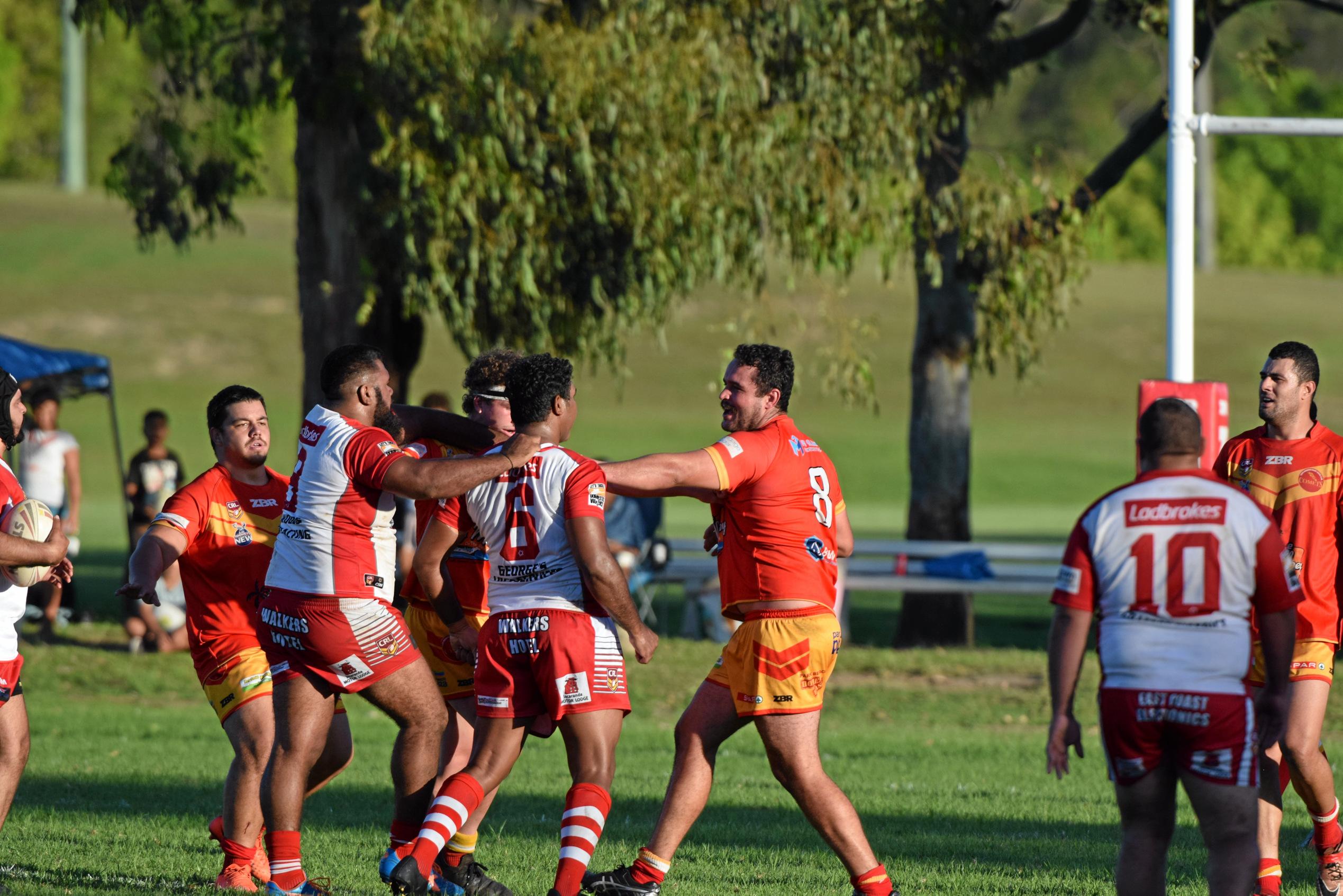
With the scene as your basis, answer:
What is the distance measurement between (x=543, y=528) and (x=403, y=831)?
1.52 m

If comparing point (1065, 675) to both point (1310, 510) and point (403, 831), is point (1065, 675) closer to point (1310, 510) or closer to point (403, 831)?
point (1310, 510)

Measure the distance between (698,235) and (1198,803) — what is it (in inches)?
408

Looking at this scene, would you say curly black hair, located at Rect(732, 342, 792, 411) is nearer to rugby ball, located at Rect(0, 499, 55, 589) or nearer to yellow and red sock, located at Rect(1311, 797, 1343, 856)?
rugby ball, located at Rect(0, 499, 55, 589)

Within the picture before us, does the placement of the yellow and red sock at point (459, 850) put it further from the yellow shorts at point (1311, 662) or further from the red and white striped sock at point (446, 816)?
the yellow shorts at point (1311, 662)

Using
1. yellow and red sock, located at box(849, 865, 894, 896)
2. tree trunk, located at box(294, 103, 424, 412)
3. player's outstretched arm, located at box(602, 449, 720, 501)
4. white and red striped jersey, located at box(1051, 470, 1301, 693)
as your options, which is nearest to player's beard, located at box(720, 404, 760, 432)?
player's outstretched arm, located at box(602, 449, 720, 501)

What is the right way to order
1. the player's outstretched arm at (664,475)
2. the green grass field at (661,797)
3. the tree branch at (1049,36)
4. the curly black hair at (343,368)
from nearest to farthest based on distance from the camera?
the player's outstretched arm at (664,475) → the curly black hair at (343,368) → the green grass field at (661,797) → the tree branch at (1049,36)

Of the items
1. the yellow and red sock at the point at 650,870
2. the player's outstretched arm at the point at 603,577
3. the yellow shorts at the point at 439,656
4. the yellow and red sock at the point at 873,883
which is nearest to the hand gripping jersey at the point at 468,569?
the yellow shorts at the point at 439,656

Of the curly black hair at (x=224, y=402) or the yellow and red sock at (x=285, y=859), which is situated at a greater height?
the curly black hair at (x=224, y=402)

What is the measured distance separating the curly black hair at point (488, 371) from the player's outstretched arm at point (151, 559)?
4.20 ft

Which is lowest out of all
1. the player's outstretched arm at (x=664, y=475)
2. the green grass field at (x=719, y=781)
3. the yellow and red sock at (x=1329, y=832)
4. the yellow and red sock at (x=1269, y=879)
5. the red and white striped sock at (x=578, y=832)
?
the green grass field at (x=719, y=781)

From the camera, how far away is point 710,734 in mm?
6305

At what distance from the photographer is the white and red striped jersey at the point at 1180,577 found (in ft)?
16.2

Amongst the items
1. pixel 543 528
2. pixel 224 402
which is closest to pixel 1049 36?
pixel 224 402

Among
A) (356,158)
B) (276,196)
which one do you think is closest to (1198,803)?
(356,158)
